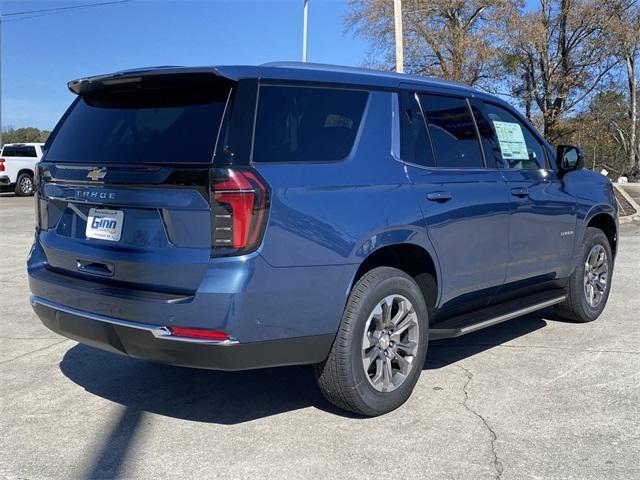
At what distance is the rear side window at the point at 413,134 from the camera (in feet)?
13.7

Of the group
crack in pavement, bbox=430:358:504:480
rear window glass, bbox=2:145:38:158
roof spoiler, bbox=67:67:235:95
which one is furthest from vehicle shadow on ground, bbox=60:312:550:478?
rear window glass, bbox=2:145:38:158

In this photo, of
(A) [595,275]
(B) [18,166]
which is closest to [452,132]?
(A) [595,275]

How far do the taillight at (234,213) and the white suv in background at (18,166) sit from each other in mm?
22425

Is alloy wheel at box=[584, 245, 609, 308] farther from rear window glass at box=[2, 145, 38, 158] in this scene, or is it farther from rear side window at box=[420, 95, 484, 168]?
rear window glass at box=[2, 145, 38, 158]

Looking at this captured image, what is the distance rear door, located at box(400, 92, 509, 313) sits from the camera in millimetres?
4215

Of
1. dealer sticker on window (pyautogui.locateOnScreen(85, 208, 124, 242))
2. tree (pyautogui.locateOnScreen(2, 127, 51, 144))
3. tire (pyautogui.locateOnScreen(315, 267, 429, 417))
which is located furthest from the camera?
tree (pyautogui.locateOnScreen(2, 127, 51, 144))

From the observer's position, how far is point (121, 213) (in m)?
3.54

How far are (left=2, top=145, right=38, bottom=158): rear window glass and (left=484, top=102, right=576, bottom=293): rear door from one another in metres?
22.2

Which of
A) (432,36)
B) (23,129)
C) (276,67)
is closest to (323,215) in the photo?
(276,67)

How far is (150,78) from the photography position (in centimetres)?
357

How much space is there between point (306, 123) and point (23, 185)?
23013 millimetres

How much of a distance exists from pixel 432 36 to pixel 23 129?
6220 cm

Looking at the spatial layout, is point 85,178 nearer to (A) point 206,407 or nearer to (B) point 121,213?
(B) point 121,213

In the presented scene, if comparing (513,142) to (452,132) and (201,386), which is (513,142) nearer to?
(452,132)
